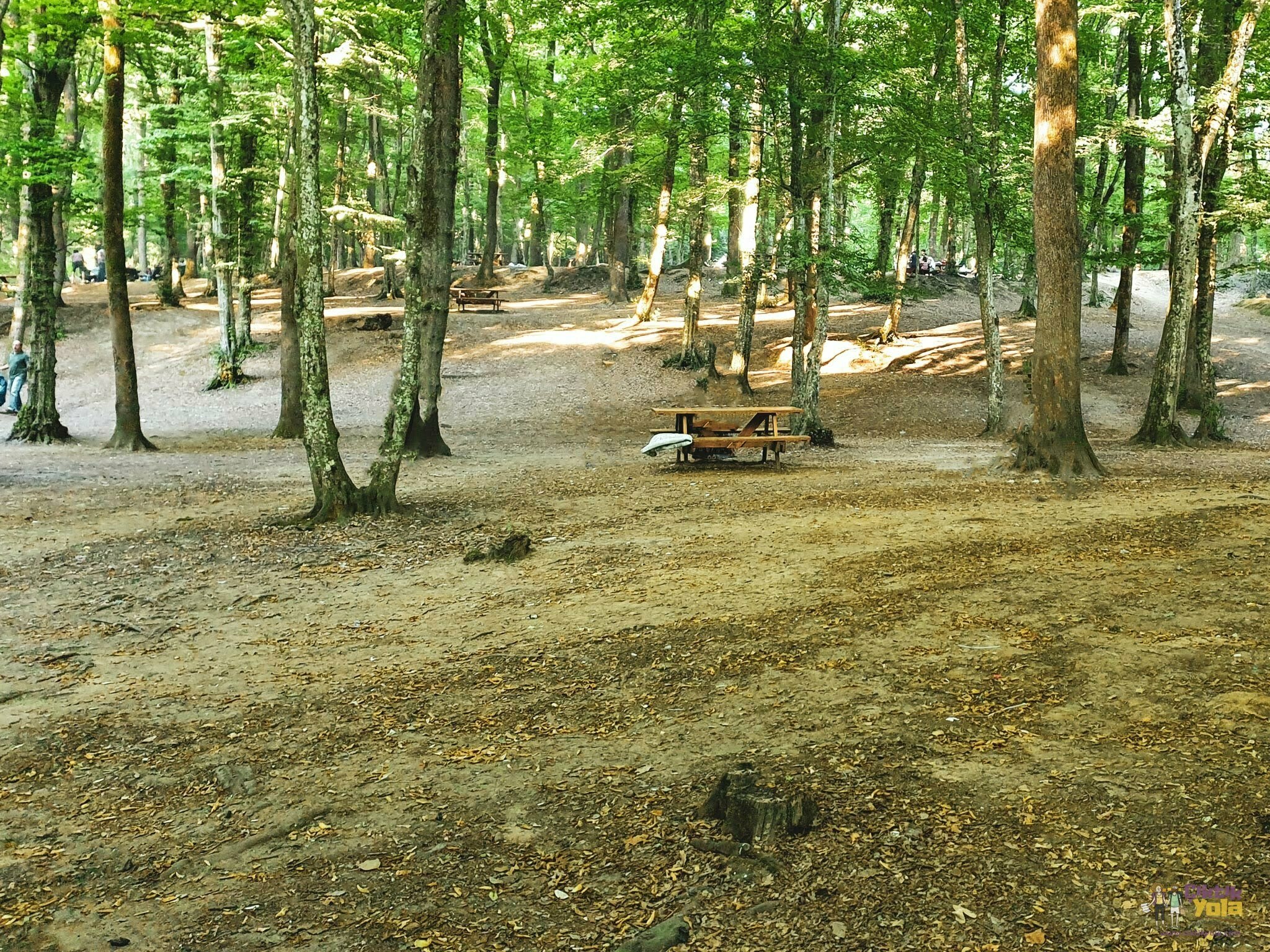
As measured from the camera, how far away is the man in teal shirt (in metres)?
20.2

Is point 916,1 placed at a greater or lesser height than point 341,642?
greater

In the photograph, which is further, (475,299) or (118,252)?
(475,299)

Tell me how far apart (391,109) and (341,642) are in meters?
23.7

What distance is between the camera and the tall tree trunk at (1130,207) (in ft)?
63.6

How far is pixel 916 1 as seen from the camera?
55.0ft

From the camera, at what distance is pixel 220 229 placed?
22.6 metres

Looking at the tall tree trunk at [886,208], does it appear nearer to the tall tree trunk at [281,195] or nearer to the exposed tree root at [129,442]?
the tall tree trunk at [281,195]

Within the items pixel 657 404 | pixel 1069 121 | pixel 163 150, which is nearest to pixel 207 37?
pixel 163 150

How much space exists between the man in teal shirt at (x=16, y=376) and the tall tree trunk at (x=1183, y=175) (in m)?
22.1

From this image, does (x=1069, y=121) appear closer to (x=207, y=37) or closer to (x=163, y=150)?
(x=207, y=37)

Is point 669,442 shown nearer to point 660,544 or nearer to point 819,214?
point 660,544

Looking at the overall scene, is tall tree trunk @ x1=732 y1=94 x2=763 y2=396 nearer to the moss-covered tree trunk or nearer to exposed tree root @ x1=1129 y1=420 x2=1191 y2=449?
the moss-covered tree trunk

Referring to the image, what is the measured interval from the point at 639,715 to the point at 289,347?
14731mm

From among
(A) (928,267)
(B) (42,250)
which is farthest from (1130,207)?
(B) (42,250)
